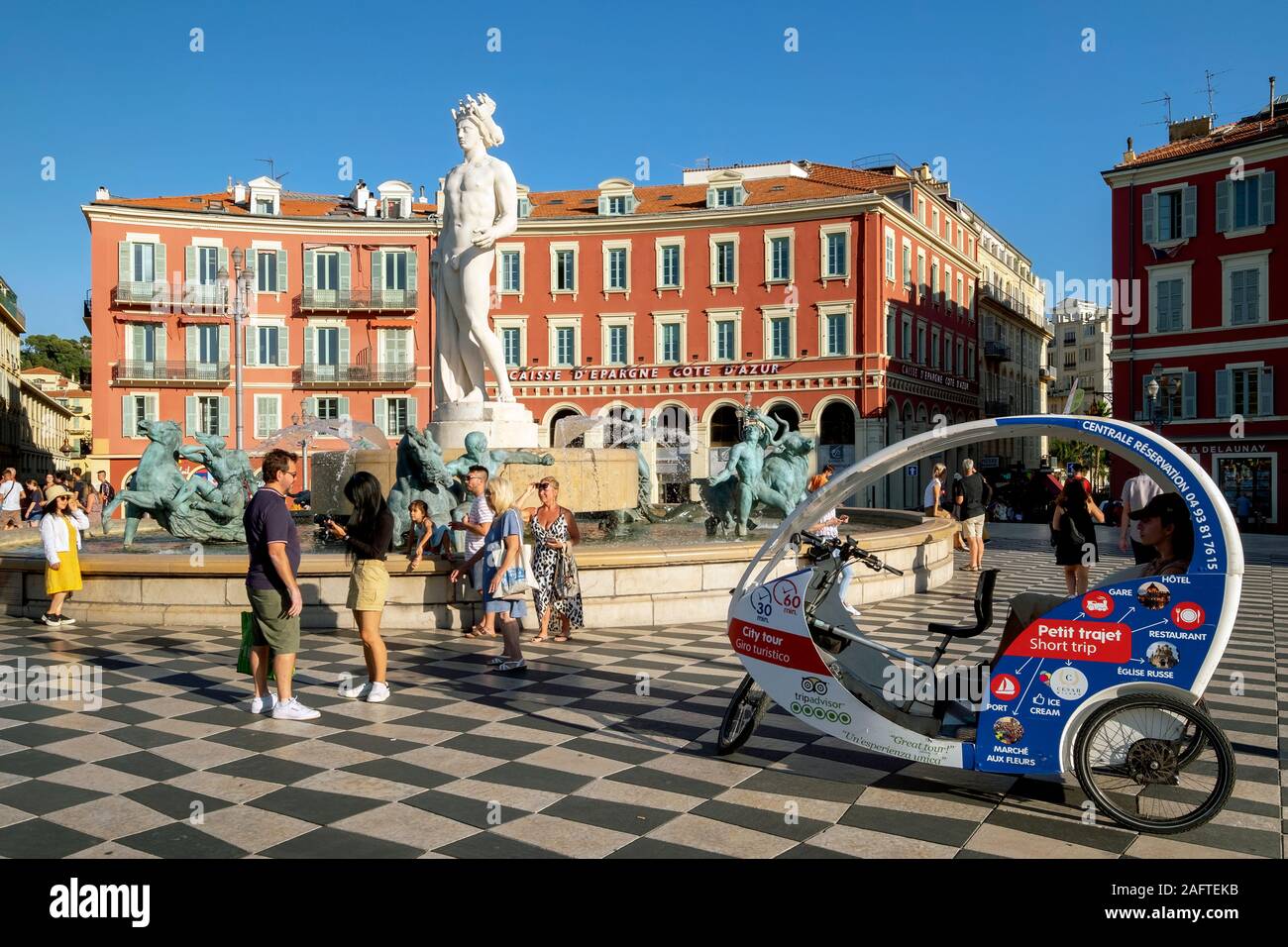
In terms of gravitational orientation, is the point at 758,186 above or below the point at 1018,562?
above

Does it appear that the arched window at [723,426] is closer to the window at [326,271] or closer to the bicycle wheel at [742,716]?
the window at [326,271]

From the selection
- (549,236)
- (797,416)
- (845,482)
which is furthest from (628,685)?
(549,236)

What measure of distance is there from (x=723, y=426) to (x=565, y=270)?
10.2 m

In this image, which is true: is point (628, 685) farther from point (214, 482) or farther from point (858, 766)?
point (214, 482)

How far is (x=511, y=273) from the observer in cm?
4588

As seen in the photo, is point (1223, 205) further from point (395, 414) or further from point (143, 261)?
point (143, 261)

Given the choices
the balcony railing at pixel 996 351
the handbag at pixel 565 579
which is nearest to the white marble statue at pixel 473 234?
the handbag at pixel 565 579

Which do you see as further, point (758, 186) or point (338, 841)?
point (758, 186)

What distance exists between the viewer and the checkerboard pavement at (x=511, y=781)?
4.39 metres

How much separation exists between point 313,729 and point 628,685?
93.3 inches

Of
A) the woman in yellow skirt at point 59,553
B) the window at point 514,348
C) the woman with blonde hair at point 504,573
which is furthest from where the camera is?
the window at point 514,348

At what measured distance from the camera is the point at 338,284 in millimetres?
44312

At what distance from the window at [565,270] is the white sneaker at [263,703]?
39.9 m
